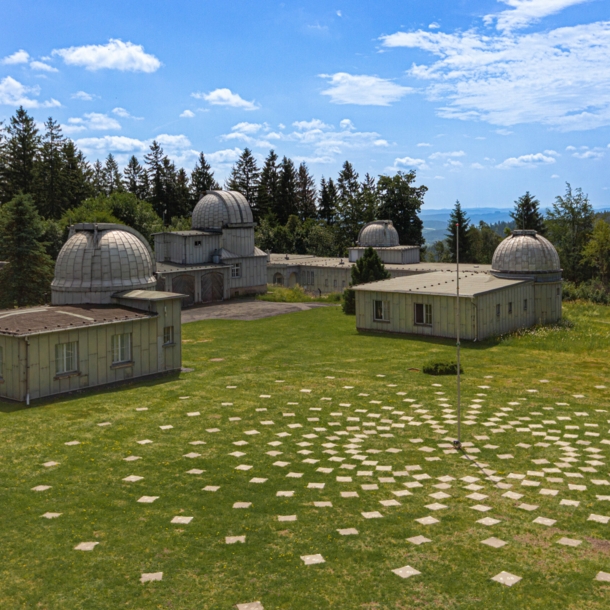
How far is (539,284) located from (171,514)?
115ft

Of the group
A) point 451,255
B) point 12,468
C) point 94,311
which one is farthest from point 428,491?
point 451,255

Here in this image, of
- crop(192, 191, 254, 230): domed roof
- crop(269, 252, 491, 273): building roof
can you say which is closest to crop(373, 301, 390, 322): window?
crop(269, 252, 491, 273): building roof

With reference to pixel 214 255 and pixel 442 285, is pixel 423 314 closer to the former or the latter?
pixel 442 285

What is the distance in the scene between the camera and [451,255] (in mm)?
97688

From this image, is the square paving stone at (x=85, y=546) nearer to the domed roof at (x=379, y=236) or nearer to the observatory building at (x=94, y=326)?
the observatory building at (x=94, y=326)

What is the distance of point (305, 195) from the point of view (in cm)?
12038

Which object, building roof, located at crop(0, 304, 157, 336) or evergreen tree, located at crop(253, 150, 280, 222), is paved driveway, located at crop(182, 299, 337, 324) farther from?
evergreen tree, located at crop(253, 150, 280, 222)

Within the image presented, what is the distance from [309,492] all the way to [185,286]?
42.4m

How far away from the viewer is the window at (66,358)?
25375 millimetres

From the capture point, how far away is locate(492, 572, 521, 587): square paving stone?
36.8ft

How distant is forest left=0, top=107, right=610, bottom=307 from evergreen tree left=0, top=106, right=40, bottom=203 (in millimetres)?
131

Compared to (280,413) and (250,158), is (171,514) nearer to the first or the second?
(280,413)

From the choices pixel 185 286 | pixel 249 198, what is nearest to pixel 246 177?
pixel 249 198

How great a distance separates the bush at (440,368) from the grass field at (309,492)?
1.65ft
